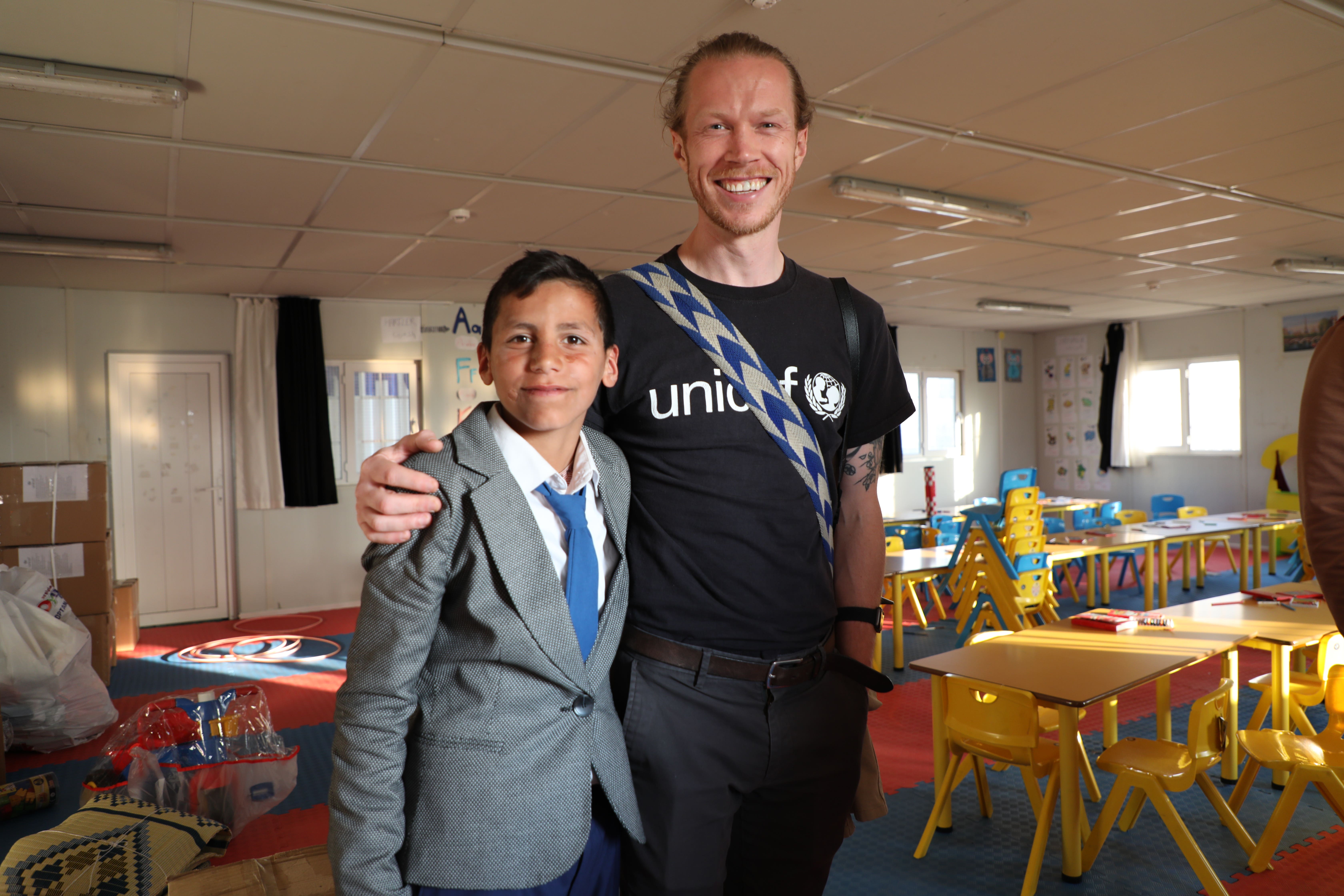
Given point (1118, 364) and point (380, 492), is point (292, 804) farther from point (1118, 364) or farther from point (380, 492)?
point (1118, 364)

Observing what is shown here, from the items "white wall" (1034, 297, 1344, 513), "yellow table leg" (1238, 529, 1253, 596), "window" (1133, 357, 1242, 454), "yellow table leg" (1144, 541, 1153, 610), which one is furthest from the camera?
"window" (1133, 357, 1242, 454)

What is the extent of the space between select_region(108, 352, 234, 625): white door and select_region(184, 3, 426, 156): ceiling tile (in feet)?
15.3

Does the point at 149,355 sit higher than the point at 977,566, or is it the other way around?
the point at 149,355

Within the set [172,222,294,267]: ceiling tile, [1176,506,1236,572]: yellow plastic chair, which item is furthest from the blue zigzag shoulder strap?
[1176,506,1236,572]: yellow plastic chair

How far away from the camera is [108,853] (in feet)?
8.50

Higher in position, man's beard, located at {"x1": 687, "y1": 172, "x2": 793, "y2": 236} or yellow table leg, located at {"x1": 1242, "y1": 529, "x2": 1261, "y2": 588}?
man's beard, located at {"x1": 687, "y1": 172, "x2": 793, "y2": 236}

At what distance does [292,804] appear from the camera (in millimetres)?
3764

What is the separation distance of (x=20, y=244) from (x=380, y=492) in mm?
5998

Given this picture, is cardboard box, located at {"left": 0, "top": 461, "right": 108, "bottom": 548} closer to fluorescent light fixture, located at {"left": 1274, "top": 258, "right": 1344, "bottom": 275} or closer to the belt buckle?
the belt buckle

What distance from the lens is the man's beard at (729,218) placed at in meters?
1.31

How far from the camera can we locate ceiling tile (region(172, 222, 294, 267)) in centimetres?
538

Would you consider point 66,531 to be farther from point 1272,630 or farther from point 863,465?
point 1272,630

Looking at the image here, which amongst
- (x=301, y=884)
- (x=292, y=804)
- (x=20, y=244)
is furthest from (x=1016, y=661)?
(x=20, y=244)

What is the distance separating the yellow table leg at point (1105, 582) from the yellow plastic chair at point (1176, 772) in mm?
4357
